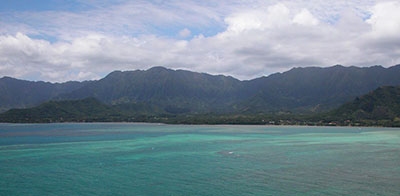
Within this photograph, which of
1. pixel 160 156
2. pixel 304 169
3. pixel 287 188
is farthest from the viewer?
pixel 160 156

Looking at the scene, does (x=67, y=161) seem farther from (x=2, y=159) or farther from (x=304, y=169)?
(x=304, y=169)

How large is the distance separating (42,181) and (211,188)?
26.2m

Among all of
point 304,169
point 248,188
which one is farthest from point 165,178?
point 304,169

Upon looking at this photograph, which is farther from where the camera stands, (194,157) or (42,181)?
(194,157)

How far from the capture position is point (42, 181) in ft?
186

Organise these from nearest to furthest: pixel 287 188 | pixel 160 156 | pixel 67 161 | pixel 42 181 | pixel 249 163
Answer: pixel 287 188
pixel 42 181
pixel 249 163
pixel 67 161
pixel 160 156

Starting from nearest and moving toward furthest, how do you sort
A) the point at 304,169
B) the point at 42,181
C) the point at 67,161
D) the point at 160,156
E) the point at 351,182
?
the point at 351,182
the point at 42,181
the point at 304,169
the point at 67,161
the point at 160,156

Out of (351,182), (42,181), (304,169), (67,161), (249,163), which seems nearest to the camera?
(351,182)

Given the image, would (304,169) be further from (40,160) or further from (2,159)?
(2,159)

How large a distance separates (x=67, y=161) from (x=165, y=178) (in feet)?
93.9

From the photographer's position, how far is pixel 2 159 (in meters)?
80.1

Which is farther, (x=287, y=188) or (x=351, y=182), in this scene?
(x=351, y=182)

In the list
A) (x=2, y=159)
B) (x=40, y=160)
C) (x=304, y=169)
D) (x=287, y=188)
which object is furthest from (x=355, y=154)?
(x=2, y=159)

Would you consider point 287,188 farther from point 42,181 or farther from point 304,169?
point 42,181
